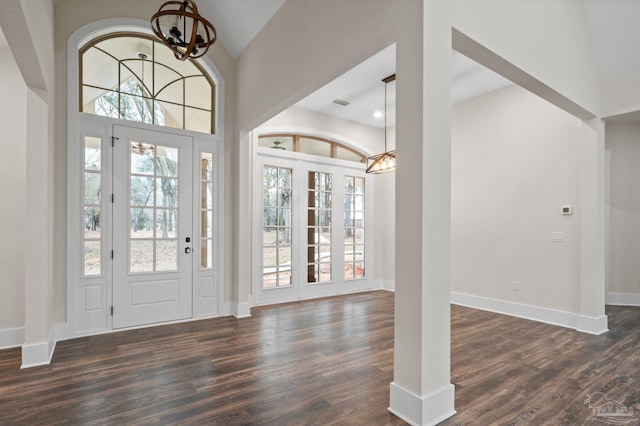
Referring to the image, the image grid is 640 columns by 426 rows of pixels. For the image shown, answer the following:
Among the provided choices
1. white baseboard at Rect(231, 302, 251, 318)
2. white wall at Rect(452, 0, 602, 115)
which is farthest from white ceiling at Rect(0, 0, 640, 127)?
white baseboard at Rect(231, 302, 251, 318)

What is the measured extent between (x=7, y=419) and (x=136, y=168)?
8.95 feet

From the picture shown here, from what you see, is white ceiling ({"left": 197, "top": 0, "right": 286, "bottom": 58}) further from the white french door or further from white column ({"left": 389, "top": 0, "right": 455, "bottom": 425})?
white column ({"left": 389, "top": 0, "right": 455, "bottom": 425})

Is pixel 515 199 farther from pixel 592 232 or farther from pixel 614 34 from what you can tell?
pixel 614 34

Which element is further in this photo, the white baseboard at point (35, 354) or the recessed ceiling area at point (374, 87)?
the recessed ceiling area at point (374, 87)

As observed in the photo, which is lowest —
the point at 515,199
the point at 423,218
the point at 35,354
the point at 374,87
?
the point at 35,354

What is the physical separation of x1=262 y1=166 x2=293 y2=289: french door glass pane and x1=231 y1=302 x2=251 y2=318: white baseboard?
733 mm

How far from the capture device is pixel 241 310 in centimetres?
454

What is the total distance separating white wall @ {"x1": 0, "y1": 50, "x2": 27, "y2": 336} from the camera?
3.49 m

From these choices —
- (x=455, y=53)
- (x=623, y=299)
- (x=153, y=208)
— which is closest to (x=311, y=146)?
(x=455, y=53)

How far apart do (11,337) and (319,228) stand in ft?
13.8

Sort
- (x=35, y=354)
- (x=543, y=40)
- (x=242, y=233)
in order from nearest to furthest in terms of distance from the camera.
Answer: (x=35, y=354), (x=543, y=40), (x=242, y=233)

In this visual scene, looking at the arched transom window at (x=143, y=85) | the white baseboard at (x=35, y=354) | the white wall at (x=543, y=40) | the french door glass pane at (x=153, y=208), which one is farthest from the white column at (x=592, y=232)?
the white baseboard at (x=35, y=354)

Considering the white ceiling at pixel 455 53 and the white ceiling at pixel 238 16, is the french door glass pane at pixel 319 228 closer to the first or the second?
the white ceiling at pixel 455 53

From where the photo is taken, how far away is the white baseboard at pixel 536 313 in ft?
13.0
